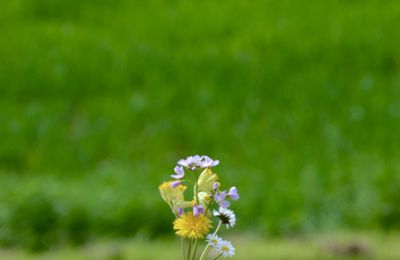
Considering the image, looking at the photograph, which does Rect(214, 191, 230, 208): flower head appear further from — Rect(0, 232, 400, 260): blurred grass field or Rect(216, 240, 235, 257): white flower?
Rect(0, 232, 400, 260): blurred grass field

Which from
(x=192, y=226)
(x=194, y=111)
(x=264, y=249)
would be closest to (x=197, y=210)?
(x=192, y=226)

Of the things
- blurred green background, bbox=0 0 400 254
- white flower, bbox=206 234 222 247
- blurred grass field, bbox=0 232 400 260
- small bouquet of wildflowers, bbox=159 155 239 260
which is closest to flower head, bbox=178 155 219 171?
small bouquet of wildflowers, bbox=159 155 239 260

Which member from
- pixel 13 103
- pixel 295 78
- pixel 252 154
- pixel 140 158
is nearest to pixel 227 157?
pixel 252 154

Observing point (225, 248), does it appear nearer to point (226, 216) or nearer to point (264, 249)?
point (226, 216)

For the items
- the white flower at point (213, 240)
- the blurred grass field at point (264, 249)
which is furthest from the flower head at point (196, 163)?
the blurred grass field at point (264, 249)

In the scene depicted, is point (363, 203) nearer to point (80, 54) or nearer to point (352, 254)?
point (352, 254)
